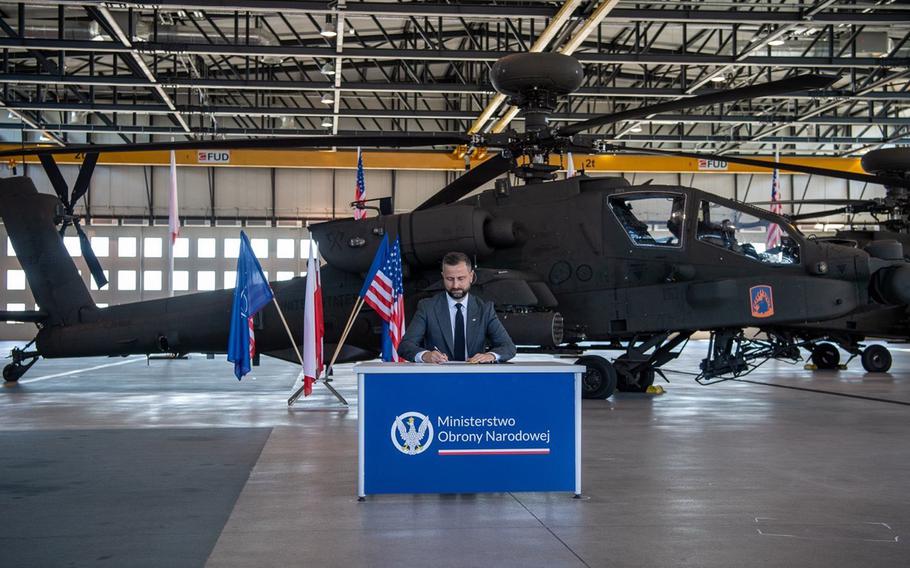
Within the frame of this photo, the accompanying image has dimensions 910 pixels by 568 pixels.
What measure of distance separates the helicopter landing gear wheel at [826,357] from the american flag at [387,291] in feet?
36.2

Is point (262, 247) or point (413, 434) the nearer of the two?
point (413, 434)

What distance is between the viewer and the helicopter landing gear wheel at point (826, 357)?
1822 centimetres

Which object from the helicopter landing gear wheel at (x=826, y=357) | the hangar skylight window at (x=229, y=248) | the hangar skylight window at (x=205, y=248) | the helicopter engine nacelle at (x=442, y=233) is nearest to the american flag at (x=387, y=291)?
the helicopter engine nacelle at (x=442, y=233)

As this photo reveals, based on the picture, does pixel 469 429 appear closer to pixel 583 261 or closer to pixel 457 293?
pixel 457 293

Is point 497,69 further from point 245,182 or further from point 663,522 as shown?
point 245,182

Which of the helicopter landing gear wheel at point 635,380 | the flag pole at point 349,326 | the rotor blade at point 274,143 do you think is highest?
the rotor blade at point 274,143

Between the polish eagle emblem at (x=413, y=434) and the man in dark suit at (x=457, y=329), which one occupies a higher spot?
the man in dark suit at (x=457, y=329)

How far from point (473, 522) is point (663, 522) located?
0.95 m

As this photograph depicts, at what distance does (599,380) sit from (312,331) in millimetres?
3592

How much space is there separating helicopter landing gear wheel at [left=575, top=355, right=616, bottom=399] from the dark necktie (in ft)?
19.2

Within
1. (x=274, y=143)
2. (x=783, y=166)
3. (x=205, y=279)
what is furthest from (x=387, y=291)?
(x=205, y=279)

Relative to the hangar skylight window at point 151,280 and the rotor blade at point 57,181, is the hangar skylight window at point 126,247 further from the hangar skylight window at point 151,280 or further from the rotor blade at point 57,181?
the rotor blade at point 57,181

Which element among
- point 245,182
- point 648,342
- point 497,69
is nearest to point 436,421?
point 497,69

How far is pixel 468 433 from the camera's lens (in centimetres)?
500
